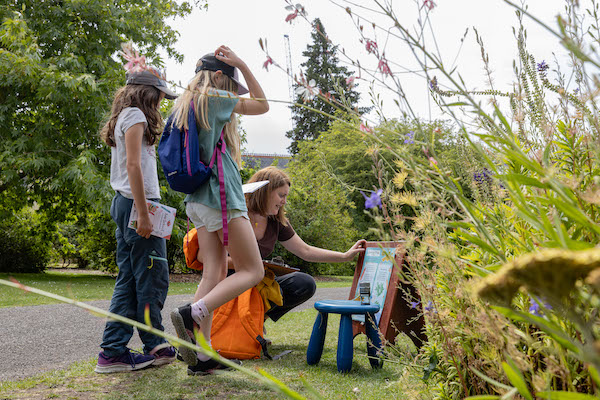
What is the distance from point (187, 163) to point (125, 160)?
685mm

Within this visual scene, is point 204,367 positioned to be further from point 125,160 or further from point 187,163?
point 125,160

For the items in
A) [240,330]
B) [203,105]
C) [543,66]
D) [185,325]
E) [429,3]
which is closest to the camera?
[429,3]

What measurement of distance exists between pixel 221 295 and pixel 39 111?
1391 centimetres

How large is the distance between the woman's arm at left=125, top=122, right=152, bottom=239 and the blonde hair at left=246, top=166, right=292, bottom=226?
1081mm

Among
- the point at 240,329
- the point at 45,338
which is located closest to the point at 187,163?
the point at 240,329

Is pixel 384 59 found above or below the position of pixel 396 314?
above

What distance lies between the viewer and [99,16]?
15.2 metres

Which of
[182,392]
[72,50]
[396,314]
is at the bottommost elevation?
[182,392]

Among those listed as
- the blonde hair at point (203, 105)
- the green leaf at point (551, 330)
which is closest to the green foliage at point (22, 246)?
the blonde hair at point (203, 105)

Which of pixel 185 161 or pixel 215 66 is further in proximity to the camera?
pixel 215 66

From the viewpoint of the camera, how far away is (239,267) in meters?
3.14

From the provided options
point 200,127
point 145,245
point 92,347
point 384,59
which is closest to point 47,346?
point 92,347

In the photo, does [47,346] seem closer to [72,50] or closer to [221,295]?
[221,295]

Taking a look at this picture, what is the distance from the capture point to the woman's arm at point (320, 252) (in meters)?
3.90
